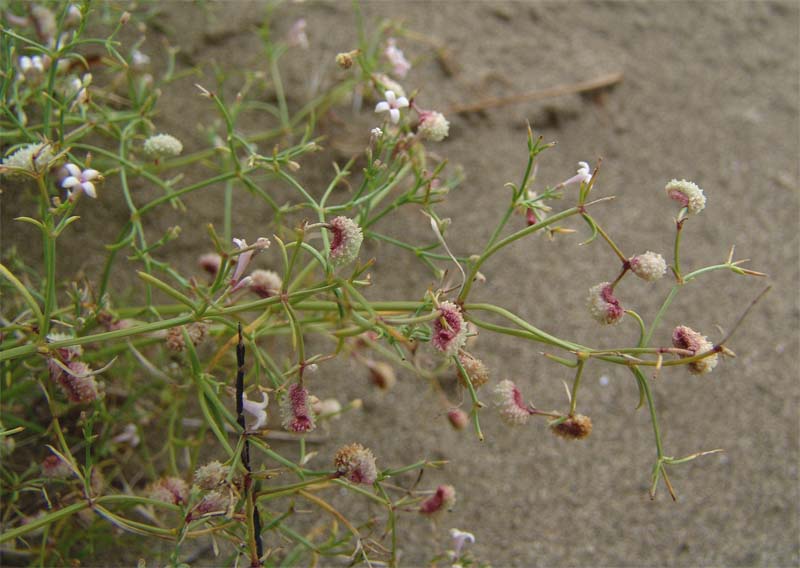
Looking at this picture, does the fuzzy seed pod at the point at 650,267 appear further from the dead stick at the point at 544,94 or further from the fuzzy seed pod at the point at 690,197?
the dead stick at the point at 544,94

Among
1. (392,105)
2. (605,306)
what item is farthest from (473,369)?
(392,105)

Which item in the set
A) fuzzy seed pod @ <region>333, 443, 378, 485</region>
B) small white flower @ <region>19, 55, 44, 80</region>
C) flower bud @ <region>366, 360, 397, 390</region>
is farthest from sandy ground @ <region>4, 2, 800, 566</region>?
fuzzy seed pod @ <region>333, 443, 378, 485</region>

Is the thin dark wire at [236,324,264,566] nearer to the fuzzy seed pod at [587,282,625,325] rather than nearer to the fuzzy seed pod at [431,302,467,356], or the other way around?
the fuzzy seed pod at [431,302,467,356]

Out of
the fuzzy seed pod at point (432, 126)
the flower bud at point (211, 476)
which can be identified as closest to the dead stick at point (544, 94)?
the fuzzy seed pod at point (432, 126)

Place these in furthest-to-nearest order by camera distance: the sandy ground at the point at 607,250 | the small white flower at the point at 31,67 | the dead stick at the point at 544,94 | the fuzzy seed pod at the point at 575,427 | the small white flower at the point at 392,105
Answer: the dead stick at the point at 544,94, the sandy ground at the point at 607,250, the small white flower at the point at 31,67, the small white flower at the point at 392,105, the fuzzy seed pod at the point at 575,427

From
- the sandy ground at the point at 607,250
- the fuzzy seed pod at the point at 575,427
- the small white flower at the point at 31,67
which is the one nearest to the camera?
the fuzzy seed pod at the point at 575,427

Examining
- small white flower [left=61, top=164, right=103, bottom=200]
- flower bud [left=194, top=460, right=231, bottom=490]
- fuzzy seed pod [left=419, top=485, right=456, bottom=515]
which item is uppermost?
small white flower [left=61, top=164, right=103, bottom=200]
